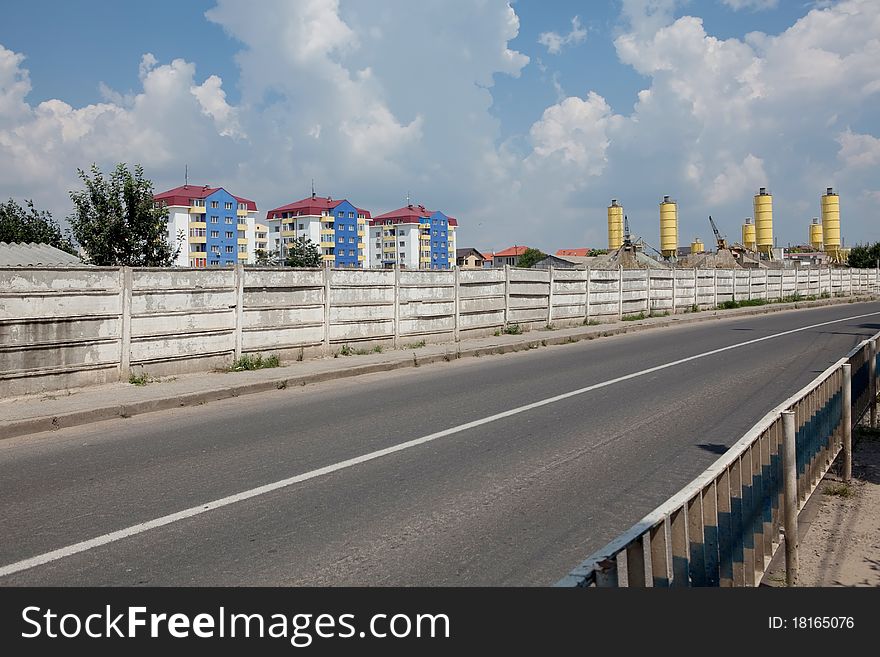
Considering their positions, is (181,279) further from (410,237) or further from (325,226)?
(410,237)

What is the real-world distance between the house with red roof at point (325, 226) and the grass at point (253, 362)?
4382 inches

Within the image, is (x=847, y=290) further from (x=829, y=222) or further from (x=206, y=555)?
(x=206, y=555)

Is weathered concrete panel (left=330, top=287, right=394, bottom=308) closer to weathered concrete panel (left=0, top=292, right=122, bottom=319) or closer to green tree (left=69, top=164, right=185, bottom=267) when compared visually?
weathered concrete panel (left=0, top=292, right=122, bottom=319)

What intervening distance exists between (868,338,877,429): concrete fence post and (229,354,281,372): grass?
9.23 meters

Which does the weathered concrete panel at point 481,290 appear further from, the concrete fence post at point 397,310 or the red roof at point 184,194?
the red roof at point 184,194

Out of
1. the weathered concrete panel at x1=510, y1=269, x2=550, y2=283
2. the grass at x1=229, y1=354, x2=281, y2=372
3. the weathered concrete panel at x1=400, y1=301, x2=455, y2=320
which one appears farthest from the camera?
the weathered concrete panel at x1=510, y1=269, x2=550, y2=283

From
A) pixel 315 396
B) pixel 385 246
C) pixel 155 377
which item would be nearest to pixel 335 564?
pixel 315 396

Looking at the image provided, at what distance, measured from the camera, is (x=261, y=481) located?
21.2ft

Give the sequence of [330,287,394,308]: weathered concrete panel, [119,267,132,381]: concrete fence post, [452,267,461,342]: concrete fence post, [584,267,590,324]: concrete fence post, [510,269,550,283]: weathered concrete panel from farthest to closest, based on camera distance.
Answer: [584,267,590,324]: concrete fence post, [510,269,550,283]: weathered concrete panel, [452,267,461,342]: concrete fence post, [330,287,394,308]: weathered concrete panel, [119,267,132,381]: concrete fence post

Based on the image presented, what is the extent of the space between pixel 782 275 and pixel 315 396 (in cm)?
3617

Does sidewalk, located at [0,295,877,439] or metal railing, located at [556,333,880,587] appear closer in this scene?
metal railing, located at [556,333,880,587]

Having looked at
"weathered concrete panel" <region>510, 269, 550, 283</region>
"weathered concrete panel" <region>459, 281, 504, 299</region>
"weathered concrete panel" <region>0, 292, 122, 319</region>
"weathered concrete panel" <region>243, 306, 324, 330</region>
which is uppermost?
"weathered concrete panel" <region>510, 269, 550, 283</region>

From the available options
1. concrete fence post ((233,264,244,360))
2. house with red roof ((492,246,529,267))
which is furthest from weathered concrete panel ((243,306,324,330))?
house with red roof ((492,246,529,267))

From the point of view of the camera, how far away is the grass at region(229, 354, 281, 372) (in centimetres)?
1319
